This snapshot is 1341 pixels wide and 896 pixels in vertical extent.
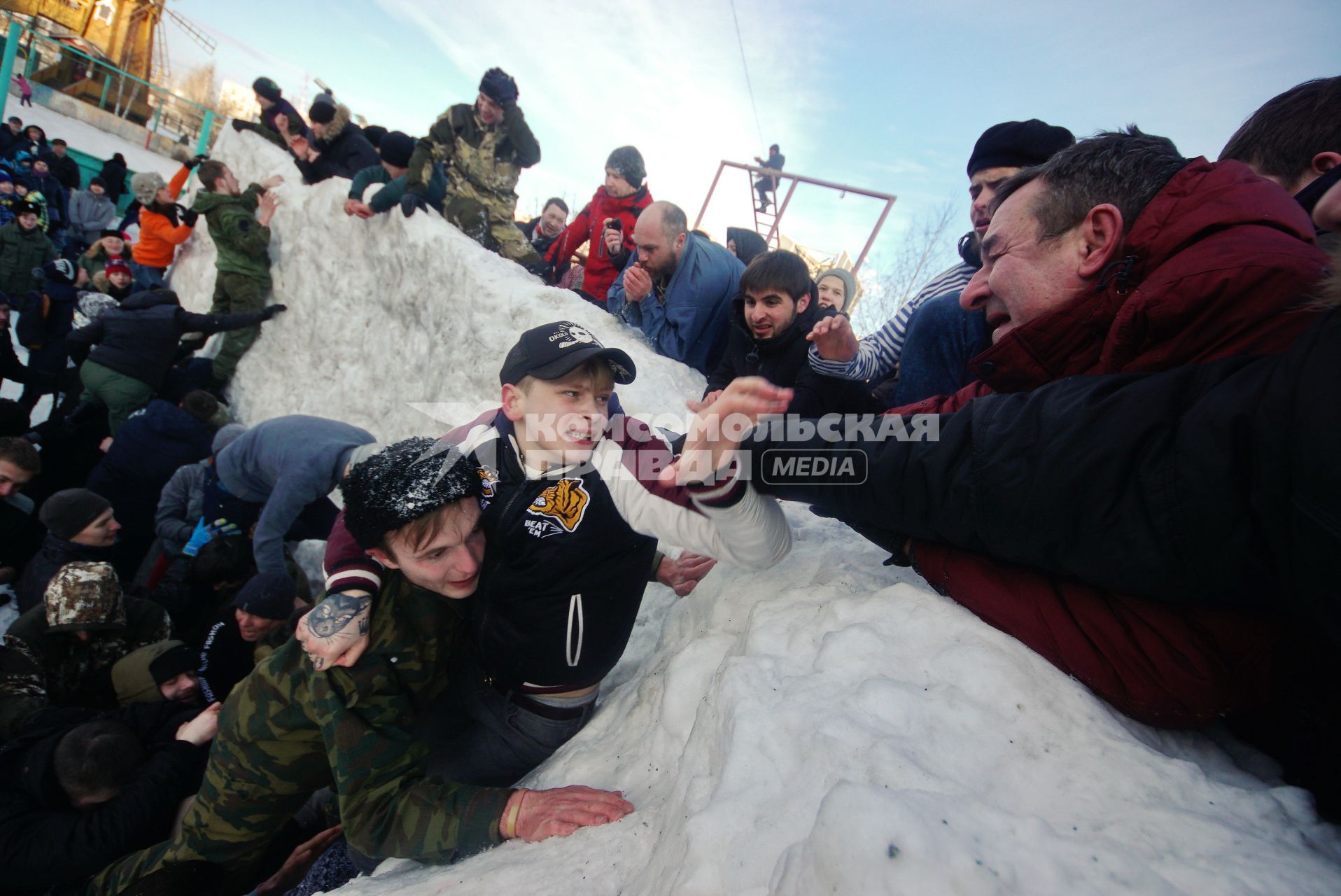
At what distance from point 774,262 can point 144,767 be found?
383 cm

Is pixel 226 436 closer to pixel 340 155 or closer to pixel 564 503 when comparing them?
pixel 340 155

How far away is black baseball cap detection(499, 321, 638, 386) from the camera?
1.98m

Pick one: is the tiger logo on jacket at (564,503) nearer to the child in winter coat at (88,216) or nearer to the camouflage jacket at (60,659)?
the camouflage jacket at (60,659)

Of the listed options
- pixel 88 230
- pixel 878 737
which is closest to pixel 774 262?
pixel 878 737

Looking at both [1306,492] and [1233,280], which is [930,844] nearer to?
[1306,492]

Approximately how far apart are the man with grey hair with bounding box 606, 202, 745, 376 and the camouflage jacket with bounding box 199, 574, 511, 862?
8.49 ft

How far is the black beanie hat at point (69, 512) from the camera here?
3676 millimetres

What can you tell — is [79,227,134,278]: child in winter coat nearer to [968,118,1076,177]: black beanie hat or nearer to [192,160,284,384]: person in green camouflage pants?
[192,160,284,384]: person in green camouflage pants

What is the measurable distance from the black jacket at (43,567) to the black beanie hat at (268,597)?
56.0 inches

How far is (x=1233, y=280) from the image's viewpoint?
0.98m

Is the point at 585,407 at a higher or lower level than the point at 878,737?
higher

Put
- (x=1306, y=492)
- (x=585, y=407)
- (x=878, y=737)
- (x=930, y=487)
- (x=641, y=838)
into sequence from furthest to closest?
(x=585, y=407) → (x=641, y=838) → (x=930, y=487) → (x=878, y=737) → (x=1306, y=492)

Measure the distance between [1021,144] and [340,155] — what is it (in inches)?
289

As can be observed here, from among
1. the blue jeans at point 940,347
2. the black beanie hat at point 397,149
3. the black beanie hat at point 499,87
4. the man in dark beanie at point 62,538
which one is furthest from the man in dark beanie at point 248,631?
the black beanie hat at point 499,87
